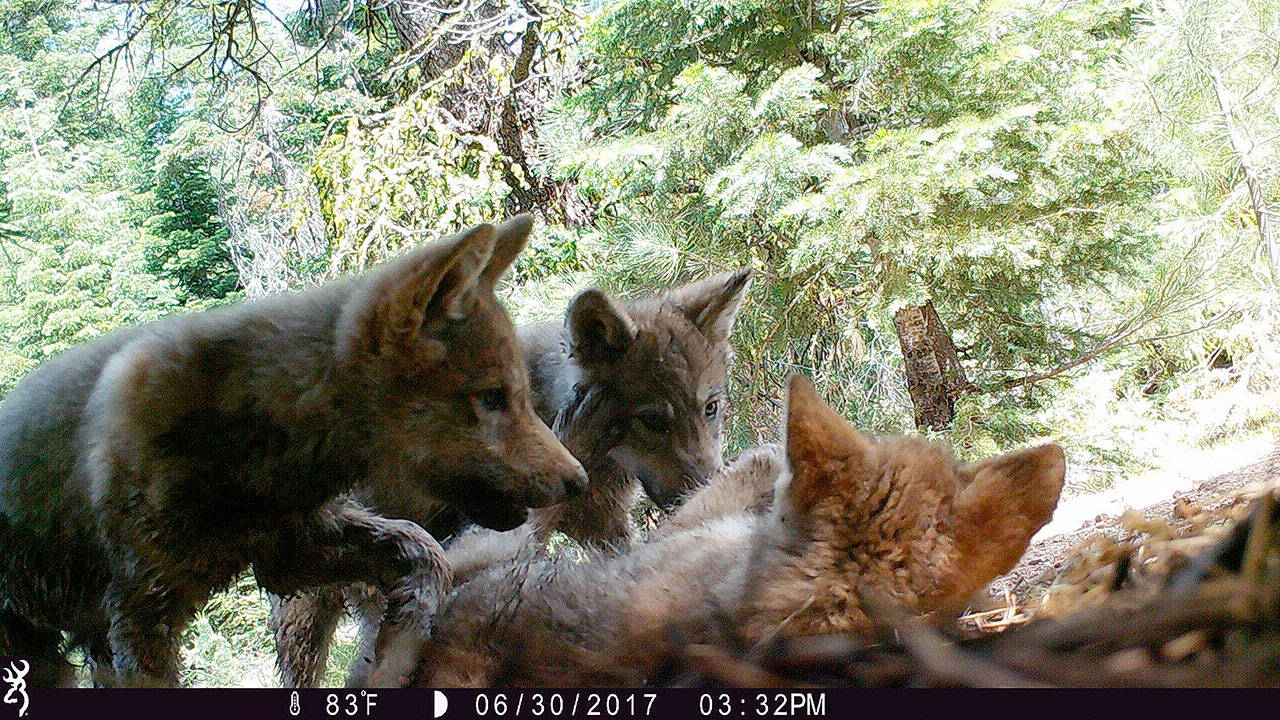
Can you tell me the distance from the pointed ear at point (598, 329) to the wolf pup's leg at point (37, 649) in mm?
601

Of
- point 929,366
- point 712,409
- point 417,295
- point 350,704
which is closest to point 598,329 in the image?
point 712,409

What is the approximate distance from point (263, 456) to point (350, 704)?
0.25 m

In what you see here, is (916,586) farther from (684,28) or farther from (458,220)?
(684,28)

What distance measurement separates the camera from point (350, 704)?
0.76 meters

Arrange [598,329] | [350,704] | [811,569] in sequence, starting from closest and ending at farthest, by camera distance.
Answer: [350,704]
[811,569]
[598,329]

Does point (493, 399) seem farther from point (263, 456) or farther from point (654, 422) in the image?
point (654, 422)

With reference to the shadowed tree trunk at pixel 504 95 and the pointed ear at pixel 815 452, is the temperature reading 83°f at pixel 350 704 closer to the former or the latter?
the pointed ear at pixel 815 452

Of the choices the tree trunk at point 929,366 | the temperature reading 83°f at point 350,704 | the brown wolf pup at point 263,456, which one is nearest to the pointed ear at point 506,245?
the brown wolf pup at point 263,456

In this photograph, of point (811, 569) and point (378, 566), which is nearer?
point (811, 569)

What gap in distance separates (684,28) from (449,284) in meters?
2.32

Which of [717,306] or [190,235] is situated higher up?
[190,235]

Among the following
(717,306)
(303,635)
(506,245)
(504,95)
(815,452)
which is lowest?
(303,635)

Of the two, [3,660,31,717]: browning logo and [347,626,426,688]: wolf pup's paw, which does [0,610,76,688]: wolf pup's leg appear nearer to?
[3,660,31,717]: browning logo

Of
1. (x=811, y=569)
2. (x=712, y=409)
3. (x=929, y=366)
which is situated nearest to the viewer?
(x=811, y=569)
